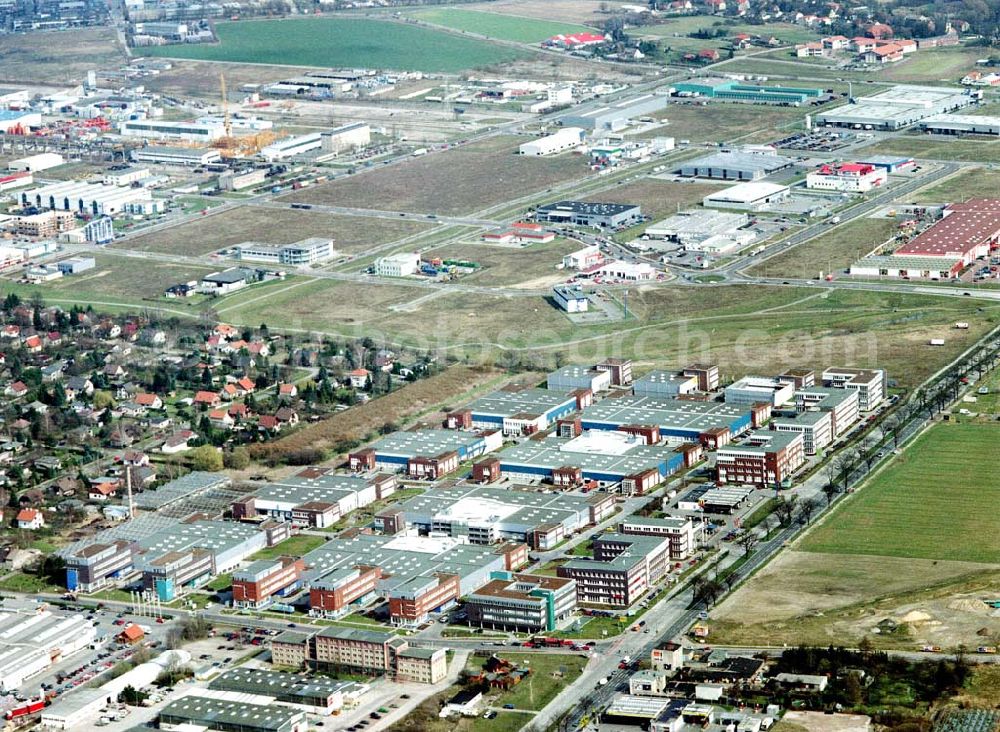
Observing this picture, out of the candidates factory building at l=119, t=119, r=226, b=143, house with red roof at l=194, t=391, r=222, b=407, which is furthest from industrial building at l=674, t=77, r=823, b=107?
house with red roof at l=194, t=391, r=222, b=407

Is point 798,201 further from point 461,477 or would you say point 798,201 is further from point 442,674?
point 442,674

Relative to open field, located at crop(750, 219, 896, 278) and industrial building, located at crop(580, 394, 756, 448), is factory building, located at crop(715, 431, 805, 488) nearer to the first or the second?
industrial building, located at crop(580, 394, 756, 448)

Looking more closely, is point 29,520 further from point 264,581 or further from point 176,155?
point 176,155

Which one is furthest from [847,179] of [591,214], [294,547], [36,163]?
[294,547]

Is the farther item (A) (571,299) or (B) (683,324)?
(A) (571,299)

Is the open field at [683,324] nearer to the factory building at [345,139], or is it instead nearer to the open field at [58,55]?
the factory building at [345,139]

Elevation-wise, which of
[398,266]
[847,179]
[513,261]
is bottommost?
[513,261]

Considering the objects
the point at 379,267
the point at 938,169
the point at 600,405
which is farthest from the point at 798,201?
the point at 600,405

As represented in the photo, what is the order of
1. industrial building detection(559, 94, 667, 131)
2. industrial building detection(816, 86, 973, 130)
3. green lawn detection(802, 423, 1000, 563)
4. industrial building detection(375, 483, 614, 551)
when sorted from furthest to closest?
1. industrial building detection(559, 94, 667, 131)
2. industrial building detection(816, 86, 973, 130)
3. industrial building detection(375, 483, 614, 551)
4. green lawn detection(802, 423, 1000, 563)
